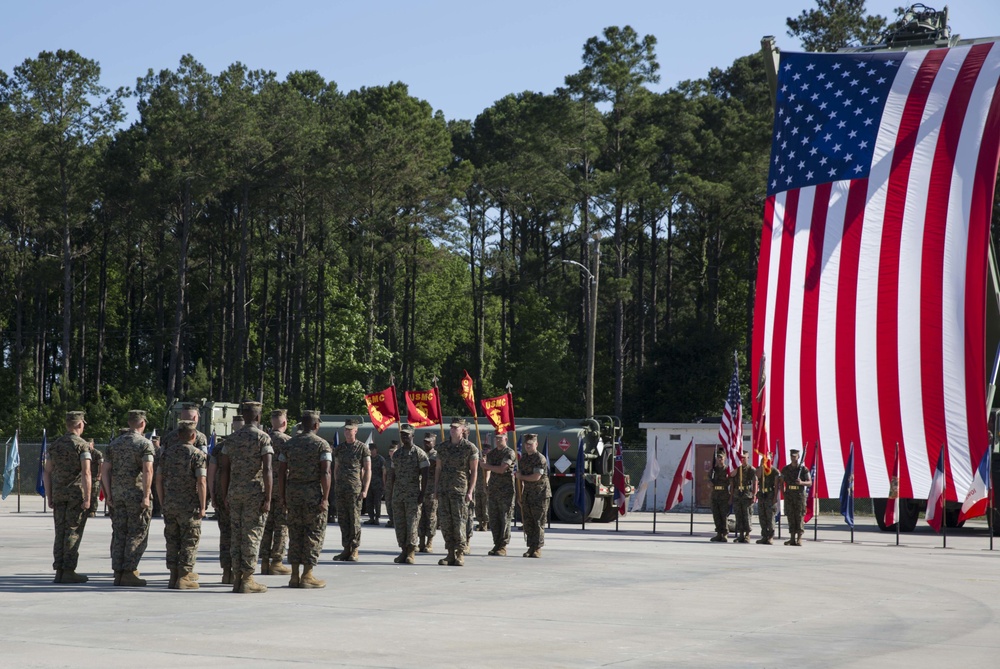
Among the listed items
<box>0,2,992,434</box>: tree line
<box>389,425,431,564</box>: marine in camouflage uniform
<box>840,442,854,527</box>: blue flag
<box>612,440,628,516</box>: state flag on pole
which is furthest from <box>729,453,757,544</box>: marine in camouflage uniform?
<box>0,2,992,434</box>: tree line

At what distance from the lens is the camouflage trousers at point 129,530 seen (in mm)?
13570

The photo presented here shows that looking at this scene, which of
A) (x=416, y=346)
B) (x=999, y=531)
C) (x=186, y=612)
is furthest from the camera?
(x=416, y=346)

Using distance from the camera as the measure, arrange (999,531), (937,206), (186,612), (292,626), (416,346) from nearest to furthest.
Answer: (292,626), (186,612), (937,206), (999,531), (416,346)

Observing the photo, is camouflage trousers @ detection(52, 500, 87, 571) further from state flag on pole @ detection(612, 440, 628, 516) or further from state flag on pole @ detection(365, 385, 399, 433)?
state flag on pole @ detection(612, 440, 628, 516)

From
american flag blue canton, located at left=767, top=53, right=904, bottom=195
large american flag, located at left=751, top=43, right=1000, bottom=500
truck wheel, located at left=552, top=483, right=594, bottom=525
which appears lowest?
truck wheel, located at left=552, top=483, right=594, bottom=525

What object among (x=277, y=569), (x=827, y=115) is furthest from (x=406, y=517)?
(x=827, y=115)

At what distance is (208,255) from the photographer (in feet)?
229

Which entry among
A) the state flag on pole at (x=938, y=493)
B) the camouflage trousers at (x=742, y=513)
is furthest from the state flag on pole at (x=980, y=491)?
the camouflage trousers at (x=742, y=513)

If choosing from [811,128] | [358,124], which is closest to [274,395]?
[358,124]

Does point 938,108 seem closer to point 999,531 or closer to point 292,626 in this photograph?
point 999,531

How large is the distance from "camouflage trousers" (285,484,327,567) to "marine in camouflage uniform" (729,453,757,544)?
1161 cm

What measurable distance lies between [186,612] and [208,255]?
197ft

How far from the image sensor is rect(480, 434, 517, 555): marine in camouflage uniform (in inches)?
726

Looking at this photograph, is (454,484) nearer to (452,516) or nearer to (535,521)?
(452,516)
